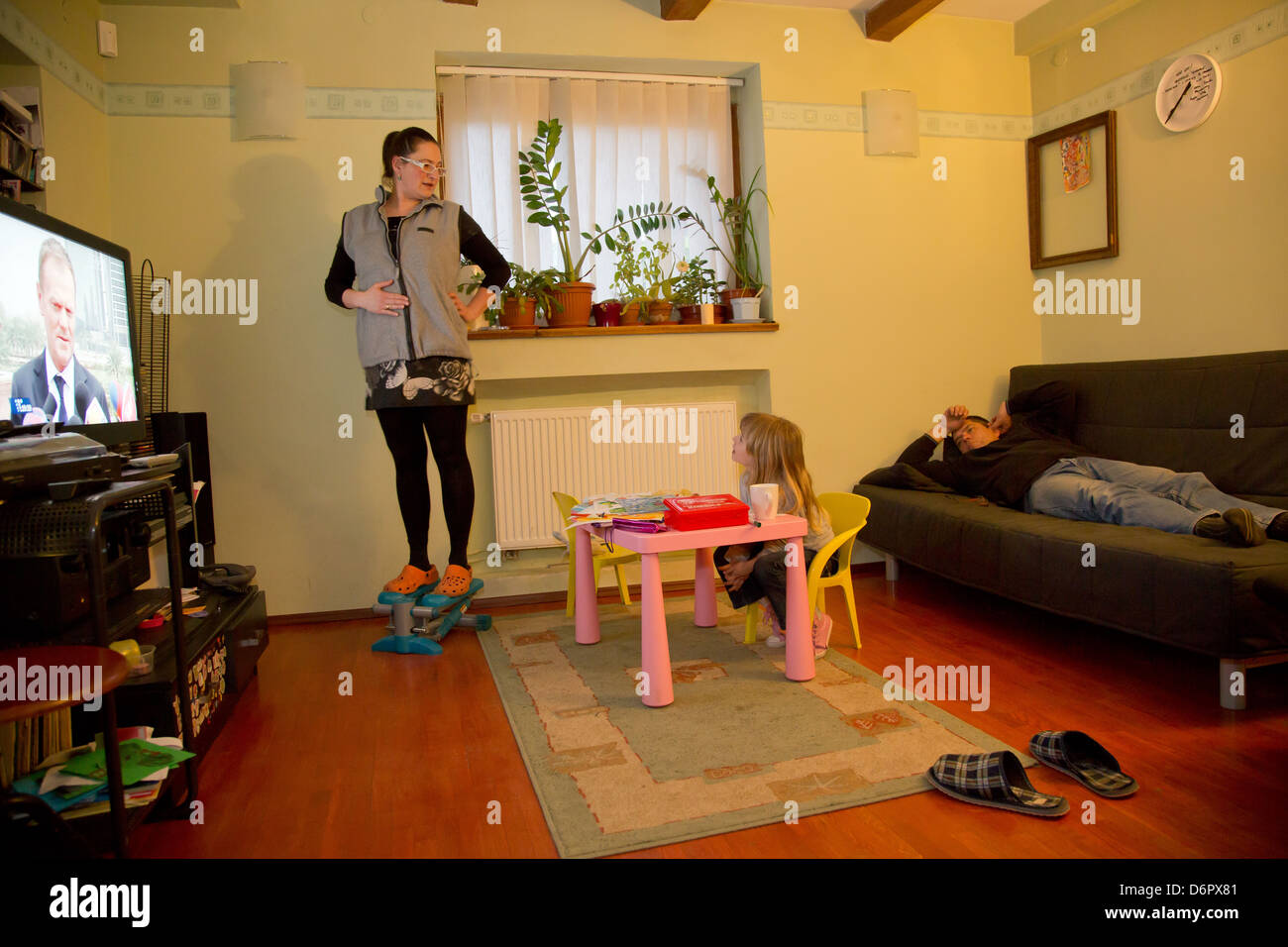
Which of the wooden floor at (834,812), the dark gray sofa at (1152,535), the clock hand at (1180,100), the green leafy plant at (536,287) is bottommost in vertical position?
the wooden floor at (834,812)

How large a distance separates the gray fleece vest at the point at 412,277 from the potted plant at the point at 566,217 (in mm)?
657

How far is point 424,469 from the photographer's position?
3.16 meters

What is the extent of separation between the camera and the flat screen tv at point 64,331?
6.01 ft

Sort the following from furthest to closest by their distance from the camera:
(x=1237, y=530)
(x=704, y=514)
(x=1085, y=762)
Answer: (x=704, y=514)
(x=1237, y=530)
(x=1085, y=762)

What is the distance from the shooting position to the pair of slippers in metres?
1.72

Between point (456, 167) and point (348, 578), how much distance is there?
1.73 metres

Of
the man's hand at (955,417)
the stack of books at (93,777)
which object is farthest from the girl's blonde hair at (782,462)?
the stack of books at (93,777)

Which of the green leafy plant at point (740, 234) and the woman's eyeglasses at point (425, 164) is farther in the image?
the green leafy plant at point (740, 234)

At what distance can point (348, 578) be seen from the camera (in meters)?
3.55

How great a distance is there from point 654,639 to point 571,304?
1.79 meters

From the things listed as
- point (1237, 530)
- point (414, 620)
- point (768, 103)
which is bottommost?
point (414, 620)
